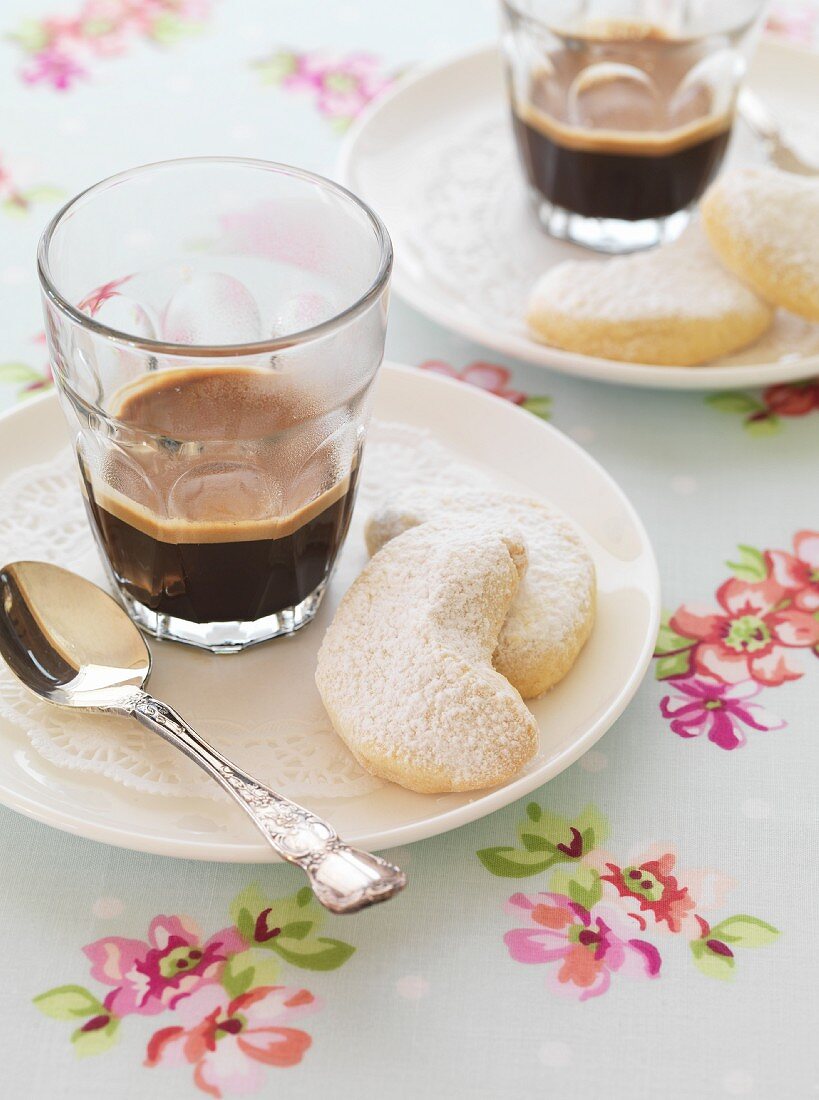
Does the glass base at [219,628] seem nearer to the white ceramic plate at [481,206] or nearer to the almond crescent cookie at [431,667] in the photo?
the almond crescent cookie at [431,667]

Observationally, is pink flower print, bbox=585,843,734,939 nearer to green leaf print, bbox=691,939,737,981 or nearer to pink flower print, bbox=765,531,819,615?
green leaf print, bbox=691,939,737,981

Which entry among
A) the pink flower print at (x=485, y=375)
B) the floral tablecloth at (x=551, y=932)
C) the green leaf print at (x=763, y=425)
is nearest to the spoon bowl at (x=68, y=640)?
the floral tablecloth at (x=551, y=932)

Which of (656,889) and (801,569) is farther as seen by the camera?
(801,569)

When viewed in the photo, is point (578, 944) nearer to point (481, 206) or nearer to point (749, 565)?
point (749, 565)

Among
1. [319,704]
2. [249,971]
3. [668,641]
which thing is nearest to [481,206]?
[668,641]

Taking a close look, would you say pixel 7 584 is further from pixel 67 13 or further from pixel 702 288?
pixel 67 13

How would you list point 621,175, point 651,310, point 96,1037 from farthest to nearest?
point 621,175 < point 651,310 < point 96,1037

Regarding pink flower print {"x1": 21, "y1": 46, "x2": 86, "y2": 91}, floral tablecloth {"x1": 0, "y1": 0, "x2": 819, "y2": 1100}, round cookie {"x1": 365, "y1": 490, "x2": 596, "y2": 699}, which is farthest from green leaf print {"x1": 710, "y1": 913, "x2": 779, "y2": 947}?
pink flower print {"x1": 21, "y1": 46, "x2": 86, "y2": 91}

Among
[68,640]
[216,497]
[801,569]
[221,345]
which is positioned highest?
[221,345]

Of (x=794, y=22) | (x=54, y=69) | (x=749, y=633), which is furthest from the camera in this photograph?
(x=794, y=22)
